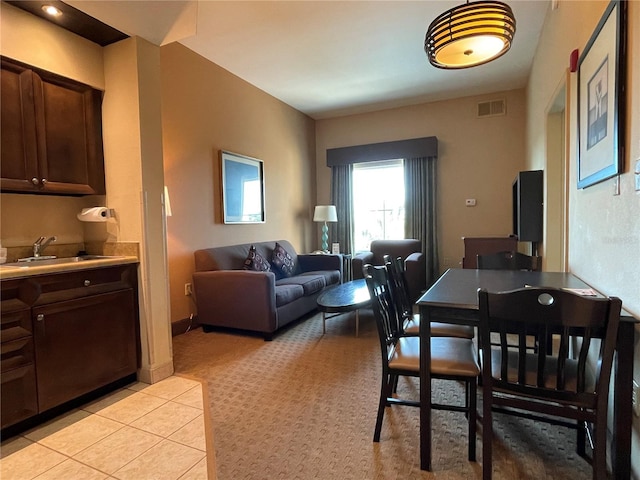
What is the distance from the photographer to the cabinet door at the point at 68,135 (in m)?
2.24

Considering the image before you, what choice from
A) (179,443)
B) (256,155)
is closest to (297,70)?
(256,155)

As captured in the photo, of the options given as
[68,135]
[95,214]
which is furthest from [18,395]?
[68,135]

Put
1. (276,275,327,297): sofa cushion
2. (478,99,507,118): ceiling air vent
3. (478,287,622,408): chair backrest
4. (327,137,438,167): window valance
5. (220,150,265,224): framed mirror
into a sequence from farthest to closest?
(327,137,438,167): window valance
(478,99,507,118): ceiling air vent
(220,150,265,224): framed mirror
(276,275,327,297): sofa cushion
(478,287,622,408): chair backrest

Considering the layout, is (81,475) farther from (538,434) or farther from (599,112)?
(599,112)

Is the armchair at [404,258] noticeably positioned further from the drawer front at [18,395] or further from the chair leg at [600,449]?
the drawer front at [18,395]

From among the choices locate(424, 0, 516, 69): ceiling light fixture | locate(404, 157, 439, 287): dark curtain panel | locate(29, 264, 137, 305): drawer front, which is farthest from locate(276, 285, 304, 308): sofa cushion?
locate(404, 157, 439, 287): dark curtain panel

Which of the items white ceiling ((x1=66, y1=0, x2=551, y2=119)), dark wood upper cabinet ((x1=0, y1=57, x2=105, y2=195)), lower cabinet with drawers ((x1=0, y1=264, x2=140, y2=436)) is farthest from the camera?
white ceiling ((x1=66, y1=0, x2=551, y2=119))

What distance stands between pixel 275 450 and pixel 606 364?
4.81 ft

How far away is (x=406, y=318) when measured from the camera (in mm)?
2453

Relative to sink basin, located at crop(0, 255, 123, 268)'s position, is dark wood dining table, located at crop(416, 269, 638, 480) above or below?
below

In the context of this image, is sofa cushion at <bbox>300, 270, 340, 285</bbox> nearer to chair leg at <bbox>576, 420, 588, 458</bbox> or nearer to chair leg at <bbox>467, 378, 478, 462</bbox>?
chair leg at <bbox>467, 378, 478, 462</bbox>

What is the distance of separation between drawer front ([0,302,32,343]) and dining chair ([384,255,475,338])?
206 cm

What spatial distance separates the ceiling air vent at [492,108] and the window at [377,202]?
1365 millimetres

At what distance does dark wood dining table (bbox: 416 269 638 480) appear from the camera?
1282 millimetres
